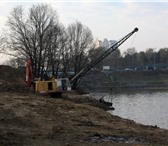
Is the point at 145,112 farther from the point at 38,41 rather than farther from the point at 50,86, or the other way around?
the point at 38,41

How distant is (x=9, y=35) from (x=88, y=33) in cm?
2771

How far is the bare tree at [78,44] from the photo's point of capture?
92275mm

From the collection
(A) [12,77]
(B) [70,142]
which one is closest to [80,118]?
(B) [70,142]

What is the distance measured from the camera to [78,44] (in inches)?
3713

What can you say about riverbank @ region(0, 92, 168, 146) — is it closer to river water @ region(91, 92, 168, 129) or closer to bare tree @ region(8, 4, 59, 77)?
river water @ region(91, 92, 168, 129)

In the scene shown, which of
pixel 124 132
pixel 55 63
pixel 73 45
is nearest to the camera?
pixel 124 132

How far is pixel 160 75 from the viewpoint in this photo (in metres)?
146

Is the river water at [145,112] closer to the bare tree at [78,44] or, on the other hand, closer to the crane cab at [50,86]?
the crane cab at [50,86]

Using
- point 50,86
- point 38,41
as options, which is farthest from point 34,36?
point 50,86

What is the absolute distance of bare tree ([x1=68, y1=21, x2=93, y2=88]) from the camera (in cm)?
9228

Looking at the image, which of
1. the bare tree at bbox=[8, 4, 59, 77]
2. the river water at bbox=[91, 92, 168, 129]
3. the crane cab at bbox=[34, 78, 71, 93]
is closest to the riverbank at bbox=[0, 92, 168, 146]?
the river water at bbox=[91, 92, 168, 129]

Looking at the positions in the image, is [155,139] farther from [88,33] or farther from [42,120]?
[88,33]

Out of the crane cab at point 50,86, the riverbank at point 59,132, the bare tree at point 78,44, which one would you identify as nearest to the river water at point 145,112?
the crane cab at point 50,86

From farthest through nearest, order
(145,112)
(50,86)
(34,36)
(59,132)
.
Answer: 1. (34,36)
2. (145,112)
3. (50,86)
4. (59,132)
